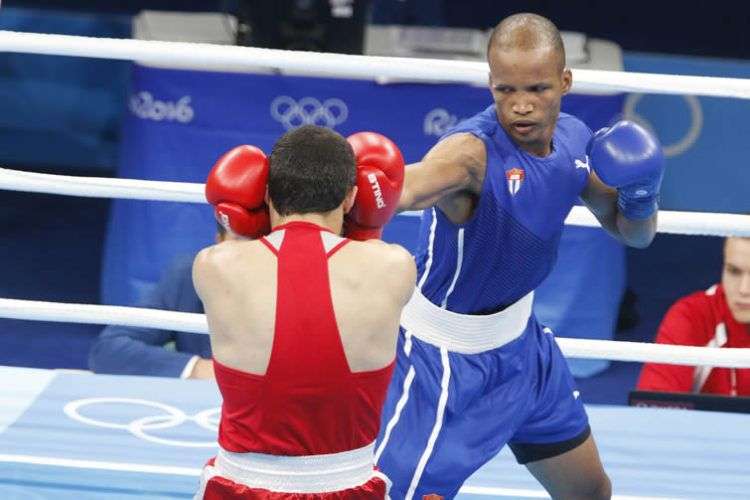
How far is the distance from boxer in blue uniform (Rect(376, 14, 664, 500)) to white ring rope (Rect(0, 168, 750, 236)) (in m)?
0.40

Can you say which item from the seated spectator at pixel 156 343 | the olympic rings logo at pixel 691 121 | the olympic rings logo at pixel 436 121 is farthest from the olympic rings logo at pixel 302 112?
the olympic rings logo at pixel 691 121

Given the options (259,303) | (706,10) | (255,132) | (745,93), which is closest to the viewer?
(259,303)

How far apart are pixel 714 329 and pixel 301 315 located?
6.81ft

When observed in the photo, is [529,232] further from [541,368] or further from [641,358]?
[641,358]

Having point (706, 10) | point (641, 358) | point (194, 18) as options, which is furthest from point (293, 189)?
point (706, 10)

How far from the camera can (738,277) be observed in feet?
13.5

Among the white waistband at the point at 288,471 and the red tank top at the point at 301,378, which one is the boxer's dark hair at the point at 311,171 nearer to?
the red tank top at the point at 301,378

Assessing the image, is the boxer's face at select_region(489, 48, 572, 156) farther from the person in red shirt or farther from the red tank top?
the person in red shirt

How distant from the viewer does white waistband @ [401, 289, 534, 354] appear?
2916mm

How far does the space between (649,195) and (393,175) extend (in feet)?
2.22

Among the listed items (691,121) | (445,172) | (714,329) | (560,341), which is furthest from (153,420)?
(691,121)

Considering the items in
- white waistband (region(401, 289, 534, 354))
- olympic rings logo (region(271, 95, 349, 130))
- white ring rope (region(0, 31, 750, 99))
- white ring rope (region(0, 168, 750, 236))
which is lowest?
olympic rings logo (region(271, 95, 349, 130))

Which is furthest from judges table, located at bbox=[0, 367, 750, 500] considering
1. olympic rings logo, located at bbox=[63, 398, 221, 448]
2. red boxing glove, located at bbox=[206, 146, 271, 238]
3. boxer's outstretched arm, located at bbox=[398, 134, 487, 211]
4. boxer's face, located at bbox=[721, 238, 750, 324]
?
red boxing glove, located at bbox=[206, 146, 271, 238]

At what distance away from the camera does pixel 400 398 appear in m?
2.85
